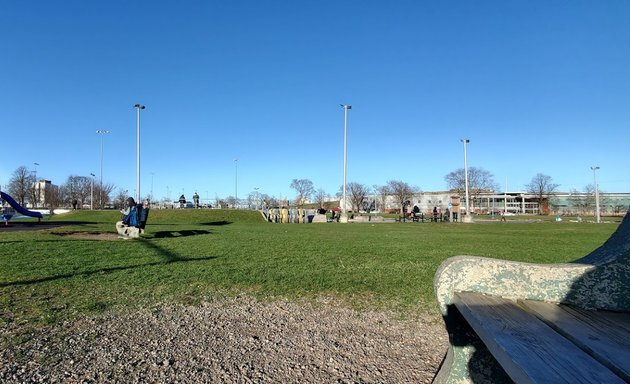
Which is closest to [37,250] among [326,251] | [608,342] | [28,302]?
[28,302]

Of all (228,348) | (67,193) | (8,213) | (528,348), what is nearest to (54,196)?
(67,193)

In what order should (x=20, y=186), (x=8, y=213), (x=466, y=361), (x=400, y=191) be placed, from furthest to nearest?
(x=400, y=191) < (x=20, y=186) < (x=8, y=213) < (x=466, y=361)

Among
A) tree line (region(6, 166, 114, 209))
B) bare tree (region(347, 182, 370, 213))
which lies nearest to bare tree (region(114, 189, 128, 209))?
tree line (region(6, 166, 114, 209))

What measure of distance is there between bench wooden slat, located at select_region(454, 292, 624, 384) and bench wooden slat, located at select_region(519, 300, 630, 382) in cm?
5

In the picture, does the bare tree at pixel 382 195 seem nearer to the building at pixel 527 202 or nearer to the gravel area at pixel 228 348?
the building at pixel 527 202

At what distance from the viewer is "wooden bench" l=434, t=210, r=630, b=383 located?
5.27 feet

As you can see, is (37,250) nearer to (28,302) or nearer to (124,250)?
(124,250)

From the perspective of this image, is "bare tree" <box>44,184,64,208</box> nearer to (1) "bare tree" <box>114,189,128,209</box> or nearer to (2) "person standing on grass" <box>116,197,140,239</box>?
(1) "bare tree" <box>114,189,128,209</box>

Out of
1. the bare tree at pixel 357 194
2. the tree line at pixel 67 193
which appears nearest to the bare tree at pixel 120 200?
the tree line at pixel 67 193

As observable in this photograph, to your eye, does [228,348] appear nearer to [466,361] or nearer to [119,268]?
[466,361]

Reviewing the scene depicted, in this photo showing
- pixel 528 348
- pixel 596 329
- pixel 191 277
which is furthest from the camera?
pixel 191 277

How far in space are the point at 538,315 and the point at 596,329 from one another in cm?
28

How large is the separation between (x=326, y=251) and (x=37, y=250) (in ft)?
24.0

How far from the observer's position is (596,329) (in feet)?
6.59
